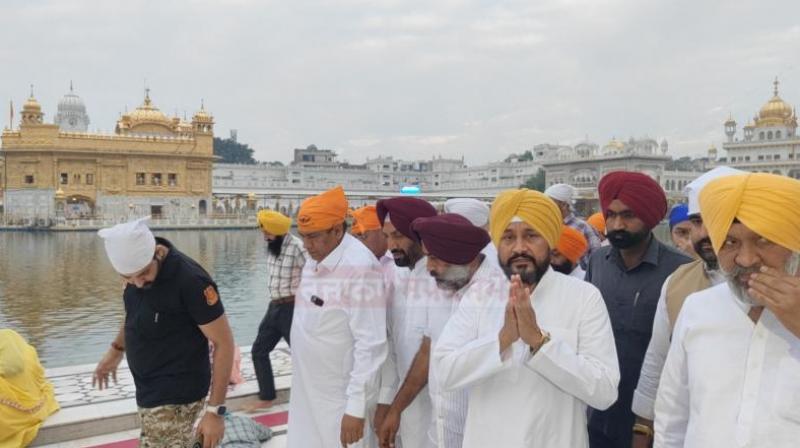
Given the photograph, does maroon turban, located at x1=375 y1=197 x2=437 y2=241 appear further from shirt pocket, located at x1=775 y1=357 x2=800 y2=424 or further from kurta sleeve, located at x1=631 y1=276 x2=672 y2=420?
shirt pocket, located at x1=775 y1=357 x2=800 y2=424

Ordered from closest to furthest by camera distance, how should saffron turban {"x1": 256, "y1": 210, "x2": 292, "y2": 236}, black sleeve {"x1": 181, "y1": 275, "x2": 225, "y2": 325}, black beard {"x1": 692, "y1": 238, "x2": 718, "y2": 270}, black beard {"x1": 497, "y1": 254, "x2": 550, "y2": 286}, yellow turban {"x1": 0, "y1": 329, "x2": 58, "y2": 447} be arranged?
black beard {"x1": 497, "y1": 254, "x2": 550, "y2": 286} < black beard {"x1": 692, "y1": 238, "x2": 718, "y2": 270} < black sleeve {"x1": 181, "y1": 275, "x2": 225, "y2": 325} < yellow turban {"x1": 0, "y1": 329, "x2": 58, "y2": 447} < saffron turban {"x1": 256, "y1": 210, "x2": 292, "y2": 236}

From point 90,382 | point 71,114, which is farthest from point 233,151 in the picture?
point 90,382

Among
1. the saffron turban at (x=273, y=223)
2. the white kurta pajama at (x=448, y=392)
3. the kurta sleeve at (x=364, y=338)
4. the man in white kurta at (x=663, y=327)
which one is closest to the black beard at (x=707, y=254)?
the man in white kurta at (x=663, y=327)

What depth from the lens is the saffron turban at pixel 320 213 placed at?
97.6 inches

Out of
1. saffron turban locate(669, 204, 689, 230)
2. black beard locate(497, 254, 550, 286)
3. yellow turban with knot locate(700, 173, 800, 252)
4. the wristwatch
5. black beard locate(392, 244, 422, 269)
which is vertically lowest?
the wristwatch

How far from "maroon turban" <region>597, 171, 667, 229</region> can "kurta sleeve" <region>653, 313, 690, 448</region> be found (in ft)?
2.84

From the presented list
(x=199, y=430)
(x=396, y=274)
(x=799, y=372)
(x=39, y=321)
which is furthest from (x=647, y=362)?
(x=39, y=321)

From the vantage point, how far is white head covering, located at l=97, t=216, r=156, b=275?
2.09 meters

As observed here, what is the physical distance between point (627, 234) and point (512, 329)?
929mm

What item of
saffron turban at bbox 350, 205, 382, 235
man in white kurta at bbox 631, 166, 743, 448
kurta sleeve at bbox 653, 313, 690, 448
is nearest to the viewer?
kurta sleeve at bbox 653, 313, 690, 448

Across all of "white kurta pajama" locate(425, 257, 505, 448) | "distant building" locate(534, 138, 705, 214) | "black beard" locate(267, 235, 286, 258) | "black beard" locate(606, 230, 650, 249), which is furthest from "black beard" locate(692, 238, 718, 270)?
"distant building" locate(534, 138, 705, 214)

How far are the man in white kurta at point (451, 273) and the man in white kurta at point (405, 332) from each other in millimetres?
96

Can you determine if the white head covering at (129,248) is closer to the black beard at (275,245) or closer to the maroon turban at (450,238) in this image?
the maroon turban at (450,238)

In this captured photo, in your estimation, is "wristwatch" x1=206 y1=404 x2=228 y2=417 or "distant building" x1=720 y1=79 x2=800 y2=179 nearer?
"wristwatch" x1=206 y1=404 x2=228 y2=417
